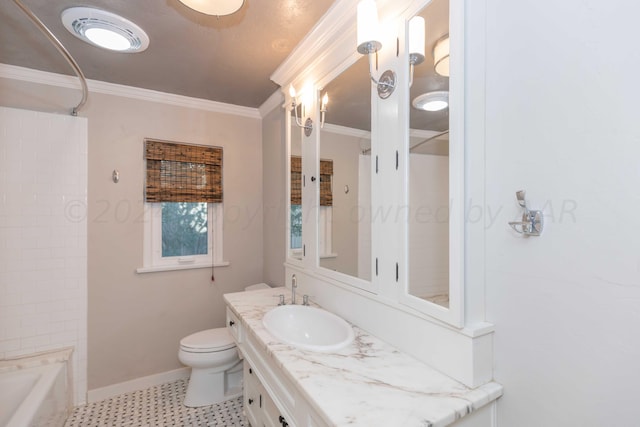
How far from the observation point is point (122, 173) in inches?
96.6

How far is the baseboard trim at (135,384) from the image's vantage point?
2.34 metres

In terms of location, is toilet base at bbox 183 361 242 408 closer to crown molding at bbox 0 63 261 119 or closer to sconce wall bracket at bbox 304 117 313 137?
sconce wall bracket at bbox 304 117 313 137

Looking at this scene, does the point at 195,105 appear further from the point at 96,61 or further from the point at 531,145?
the point at 531,145

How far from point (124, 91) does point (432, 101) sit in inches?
97.5

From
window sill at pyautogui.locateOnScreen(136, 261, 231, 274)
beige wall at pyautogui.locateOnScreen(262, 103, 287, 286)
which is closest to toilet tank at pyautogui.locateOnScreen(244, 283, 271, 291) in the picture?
beige wall at pyautogui.locateOnScreen(262, 103, 287, 286)

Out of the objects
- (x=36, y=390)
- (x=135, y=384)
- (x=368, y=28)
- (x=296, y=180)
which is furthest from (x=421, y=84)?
(x=135, y=384)

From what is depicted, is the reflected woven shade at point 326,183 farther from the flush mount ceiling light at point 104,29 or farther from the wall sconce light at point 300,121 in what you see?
the flush mount ceiling light at point 104,29

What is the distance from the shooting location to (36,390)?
1779 millimetres

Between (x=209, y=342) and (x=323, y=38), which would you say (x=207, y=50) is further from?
(x=209, y=342)

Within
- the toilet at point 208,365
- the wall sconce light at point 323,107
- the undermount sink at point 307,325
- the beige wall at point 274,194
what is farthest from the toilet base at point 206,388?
the wall sconce light at point 323,107

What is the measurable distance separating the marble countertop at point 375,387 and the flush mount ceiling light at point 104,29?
1779 mm

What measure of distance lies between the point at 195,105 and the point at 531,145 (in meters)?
2.63

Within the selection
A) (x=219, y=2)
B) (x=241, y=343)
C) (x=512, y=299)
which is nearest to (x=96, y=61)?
(x=219, y=2)

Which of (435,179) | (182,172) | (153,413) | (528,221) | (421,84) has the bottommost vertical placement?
(153,413)
